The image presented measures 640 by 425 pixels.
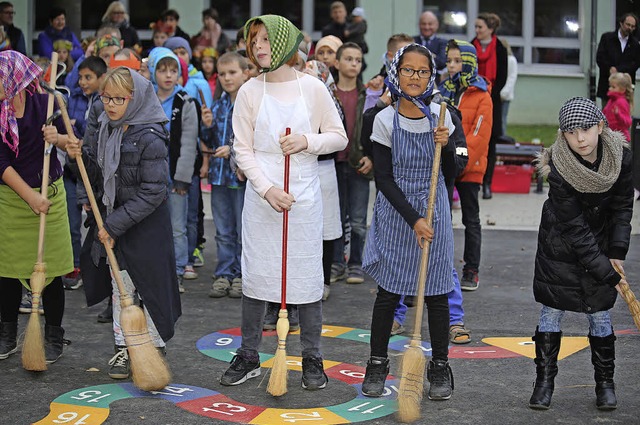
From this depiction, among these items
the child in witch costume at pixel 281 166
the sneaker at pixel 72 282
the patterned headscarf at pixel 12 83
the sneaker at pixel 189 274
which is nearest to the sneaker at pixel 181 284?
the sneaker at pixel 189 274

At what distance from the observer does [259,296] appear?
617 cm

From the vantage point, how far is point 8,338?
22.2 feet

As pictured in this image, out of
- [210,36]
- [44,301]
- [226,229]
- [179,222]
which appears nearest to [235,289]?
[226,229]

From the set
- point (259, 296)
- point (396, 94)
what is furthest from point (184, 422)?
point (396, 94)

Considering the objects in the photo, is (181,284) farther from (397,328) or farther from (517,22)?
(517,22)

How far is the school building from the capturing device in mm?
20672

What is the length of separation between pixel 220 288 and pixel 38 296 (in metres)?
2.32

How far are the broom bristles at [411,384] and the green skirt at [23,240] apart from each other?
231 cm

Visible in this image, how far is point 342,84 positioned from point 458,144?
→ 290cm

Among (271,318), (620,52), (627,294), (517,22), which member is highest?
(517,22)

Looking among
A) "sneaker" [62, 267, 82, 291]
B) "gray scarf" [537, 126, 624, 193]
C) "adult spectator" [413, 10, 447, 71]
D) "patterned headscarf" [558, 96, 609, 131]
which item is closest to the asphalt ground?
"sneaker" [62, 267, 82, 291]

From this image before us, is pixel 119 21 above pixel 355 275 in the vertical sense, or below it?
above

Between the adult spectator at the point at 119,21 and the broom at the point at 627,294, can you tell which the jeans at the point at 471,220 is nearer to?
the broom at the point at 627,294

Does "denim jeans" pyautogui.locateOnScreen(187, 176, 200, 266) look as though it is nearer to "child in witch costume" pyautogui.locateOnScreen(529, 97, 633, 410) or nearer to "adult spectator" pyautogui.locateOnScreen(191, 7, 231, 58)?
"child in witch costume" pyautogui.locateOnScreen(529, 97, 633, 410)
